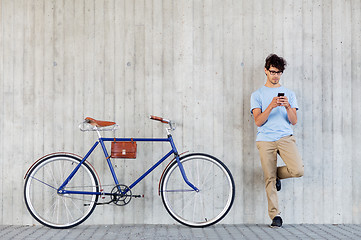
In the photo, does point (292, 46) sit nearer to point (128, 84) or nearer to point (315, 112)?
point (315, 112)

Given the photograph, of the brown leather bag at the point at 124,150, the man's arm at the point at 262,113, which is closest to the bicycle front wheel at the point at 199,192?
the brown leather bag at the point at 124,150

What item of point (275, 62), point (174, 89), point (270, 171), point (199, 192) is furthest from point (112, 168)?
point (275, 62)

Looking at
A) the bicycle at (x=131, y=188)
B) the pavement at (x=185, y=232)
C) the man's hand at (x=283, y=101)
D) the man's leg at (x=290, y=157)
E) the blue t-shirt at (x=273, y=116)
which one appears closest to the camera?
the pavement at (x=185, y=232)

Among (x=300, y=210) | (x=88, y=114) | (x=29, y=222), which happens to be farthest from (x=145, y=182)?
(x=300, y=210)

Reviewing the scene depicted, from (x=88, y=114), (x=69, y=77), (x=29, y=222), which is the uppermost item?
(x=69, y=77)

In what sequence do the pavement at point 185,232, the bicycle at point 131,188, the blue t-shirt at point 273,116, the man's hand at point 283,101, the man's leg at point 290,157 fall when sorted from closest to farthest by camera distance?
the pavement at point 185,232
the man's hand at point 283,101
the man's leg at point 290,157
the blue t-shirt at point 273,116
the bicycle at point 131,188

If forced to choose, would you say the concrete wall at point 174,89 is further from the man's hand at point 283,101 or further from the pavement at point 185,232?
the man's hand at point 283,101

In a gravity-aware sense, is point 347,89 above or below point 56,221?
above

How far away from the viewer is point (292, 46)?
5598mm

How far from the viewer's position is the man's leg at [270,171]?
5262 millimetres

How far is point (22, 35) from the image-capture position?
557cm

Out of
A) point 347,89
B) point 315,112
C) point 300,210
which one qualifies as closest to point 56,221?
point 300,210

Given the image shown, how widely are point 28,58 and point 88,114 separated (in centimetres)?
89

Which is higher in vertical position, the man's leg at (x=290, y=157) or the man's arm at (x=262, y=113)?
the man's arm at (x=262, y=113)
